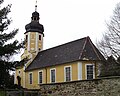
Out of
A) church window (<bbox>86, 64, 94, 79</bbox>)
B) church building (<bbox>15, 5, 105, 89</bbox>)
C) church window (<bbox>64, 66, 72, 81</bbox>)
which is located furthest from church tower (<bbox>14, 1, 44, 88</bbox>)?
church window (<bbox>86, 64, 94, 79</bbox>)

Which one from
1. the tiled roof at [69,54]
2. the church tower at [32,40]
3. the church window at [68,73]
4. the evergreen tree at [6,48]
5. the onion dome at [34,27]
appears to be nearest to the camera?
the evergreen tree at [6,48]

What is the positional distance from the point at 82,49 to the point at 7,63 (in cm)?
1098

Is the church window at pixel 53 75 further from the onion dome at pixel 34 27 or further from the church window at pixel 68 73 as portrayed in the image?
the onion dome at pixel 34 27

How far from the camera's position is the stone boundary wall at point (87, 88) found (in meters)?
14.8

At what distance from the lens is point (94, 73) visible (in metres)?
29.9

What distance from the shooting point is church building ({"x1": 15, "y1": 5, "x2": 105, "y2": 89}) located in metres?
29.9

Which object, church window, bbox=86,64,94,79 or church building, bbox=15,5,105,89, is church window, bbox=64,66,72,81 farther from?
church window, bbox=86,64,94,79

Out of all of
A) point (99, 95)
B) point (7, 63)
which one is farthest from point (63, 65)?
point (99, 95)

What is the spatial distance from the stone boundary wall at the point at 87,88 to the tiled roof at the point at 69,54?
11085mm

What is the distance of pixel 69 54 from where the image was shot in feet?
106

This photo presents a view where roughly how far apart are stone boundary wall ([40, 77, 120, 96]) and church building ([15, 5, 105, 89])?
5.93m

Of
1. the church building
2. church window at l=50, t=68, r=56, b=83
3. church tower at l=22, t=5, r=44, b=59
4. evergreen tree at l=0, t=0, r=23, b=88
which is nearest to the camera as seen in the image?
→ evergreen tree at l=0, t=0, r=23, b=88

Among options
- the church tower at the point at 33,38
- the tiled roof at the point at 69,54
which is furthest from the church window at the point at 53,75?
the church tower at the point at 33,38

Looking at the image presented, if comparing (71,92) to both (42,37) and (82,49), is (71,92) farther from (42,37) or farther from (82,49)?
(42,37)
